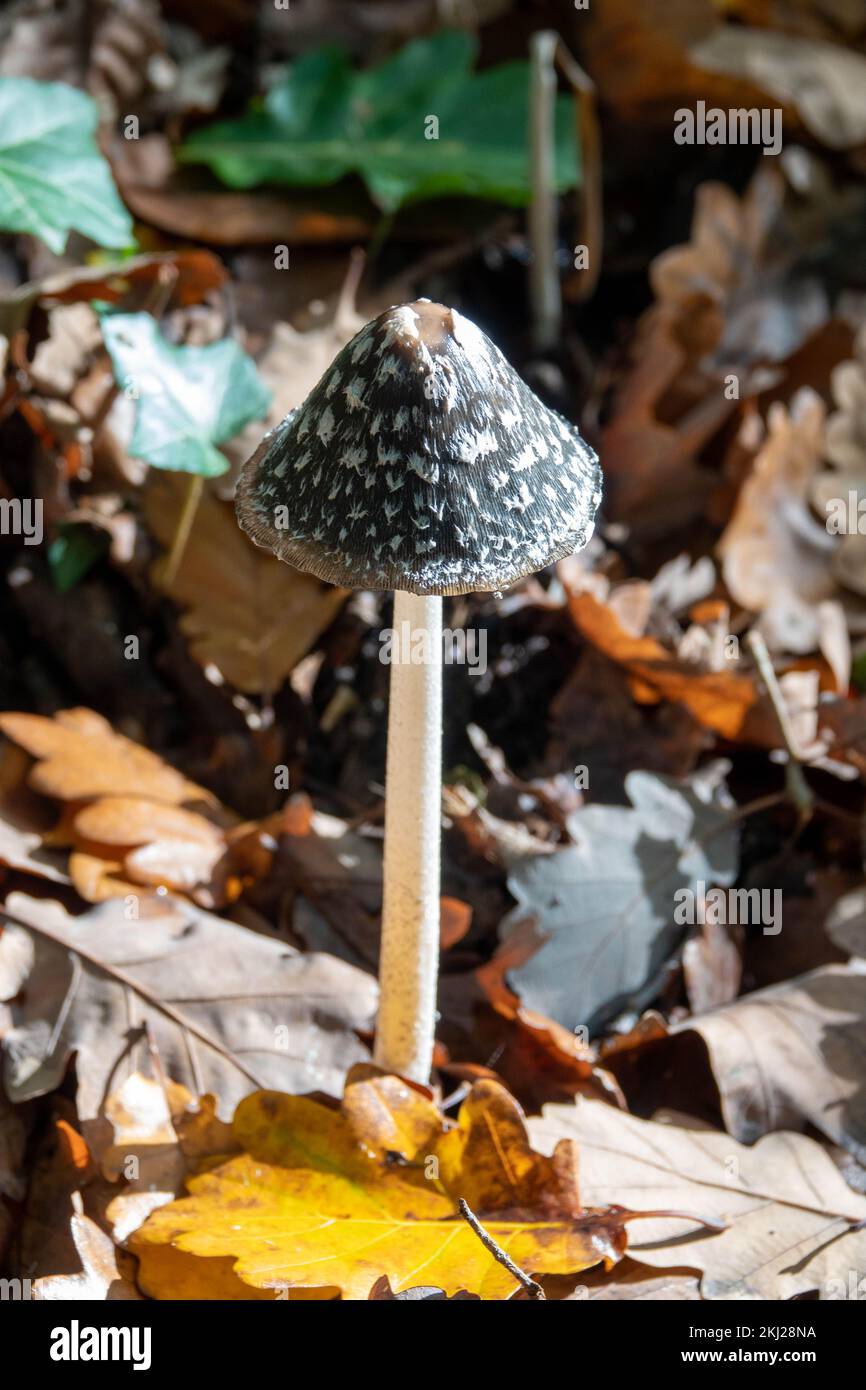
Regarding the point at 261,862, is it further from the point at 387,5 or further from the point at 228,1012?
the point at 387,5

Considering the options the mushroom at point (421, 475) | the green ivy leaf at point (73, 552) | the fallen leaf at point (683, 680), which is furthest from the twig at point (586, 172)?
the mushroom at point (421, 475)

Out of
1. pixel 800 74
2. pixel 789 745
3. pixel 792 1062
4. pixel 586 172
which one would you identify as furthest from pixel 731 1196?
pixel 800 74

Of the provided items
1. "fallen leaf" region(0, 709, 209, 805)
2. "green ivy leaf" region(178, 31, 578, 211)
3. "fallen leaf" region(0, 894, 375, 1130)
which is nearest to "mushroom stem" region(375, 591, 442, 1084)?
"fallen leaf" region(0, 894, 375, 1130)

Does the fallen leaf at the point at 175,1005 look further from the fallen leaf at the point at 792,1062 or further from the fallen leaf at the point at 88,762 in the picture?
the fallen leaf at the point at 792,1062

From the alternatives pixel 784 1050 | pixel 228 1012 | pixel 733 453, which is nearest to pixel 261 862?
pixel 228 1012

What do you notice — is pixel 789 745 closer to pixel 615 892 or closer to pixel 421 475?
pixel 615 892
